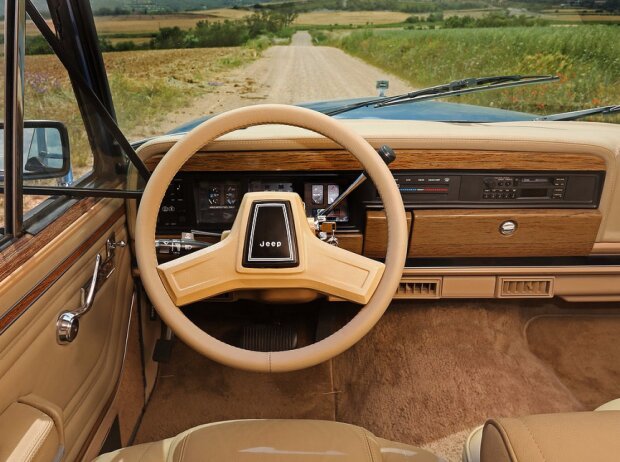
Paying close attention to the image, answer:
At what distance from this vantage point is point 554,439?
2.94ft

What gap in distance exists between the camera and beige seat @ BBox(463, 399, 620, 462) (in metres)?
0.87

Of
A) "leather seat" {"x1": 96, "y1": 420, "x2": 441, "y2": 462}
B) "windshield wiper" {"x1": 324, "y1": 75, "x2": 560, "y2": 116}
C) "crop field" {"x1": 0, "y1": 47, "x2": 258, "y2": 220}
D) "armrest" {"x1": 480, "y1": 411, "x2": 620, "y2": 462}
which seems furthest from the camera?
"windshield wiper" {"x1": 324, "y1": 75, "x2": 560, "y2": 116}

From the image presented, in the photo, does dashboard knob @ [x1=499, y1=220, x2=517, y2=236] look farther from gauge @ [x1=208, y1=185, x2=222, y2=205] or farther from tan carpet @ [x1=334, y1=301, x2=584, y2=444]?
gauge @ [x1=208, y1=185, x2=222, y2=205]

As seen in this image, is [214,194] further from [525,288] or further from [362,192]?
[525,288]

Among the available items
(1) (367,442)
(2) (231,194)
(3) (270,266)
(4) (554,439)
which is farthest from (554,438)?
(2) (231,194)

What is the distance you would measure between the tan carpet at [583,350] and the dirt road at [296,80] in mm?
1333

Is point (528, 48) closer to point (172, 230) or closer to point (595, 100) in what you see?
point (595, 100)

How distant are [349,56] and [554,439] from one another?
1.49m

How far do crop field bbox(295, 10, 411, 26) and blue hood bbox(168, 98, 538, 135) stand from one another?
0.30 meters

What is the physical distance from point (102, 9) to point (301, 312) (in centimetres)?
136

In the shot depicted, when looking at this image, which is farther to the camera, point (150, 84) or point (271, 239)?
point (150, 84)

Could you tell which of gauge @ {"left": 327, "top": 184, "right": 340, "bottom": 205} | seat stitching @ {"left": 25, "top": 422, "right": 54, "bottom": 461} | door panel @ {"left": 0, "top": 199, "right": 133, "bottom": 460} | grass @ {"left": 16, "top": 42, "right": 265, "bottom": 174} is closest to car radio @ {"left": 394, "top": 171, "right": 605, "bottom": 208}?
gauge @ {"left": 327, "top": 184, "right": 340, "bottom": 205}

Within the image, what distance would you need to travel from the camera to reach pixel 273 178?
1.91 meters

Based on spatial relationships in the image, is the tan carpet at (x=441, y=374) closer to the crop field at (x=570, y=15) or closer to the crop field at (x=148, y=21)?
the crop field at (x=570, y=15)
